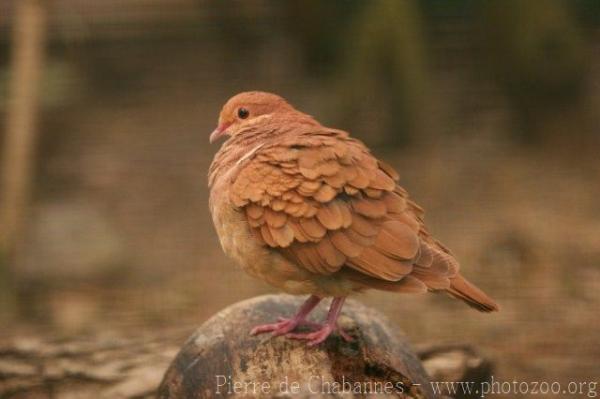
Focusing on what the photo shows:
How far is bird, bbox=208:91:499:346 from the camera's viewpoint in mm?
2834

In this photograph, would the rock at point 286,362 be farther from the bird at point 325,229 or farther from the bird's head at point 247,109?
the bird's head at point 247,109

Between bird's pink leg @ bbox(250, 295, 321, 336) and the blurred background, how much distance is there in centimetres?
193

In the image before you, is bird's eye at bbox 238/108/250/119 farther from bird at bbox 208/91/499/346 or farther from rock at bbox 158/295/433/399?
rock at bbox 158/295/433/399

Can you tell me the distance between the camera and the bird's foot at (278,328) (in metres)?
3.08

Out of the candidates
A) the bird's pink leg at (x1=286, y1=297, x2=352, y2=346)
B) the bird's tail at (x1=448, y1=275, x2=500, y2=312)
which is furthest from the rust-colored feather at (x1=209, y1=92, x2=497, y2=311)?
the bird's pink leg at (x1=286, y1=297, x2=352, y2=346)

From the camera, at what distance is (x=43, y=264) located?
18.8 ft

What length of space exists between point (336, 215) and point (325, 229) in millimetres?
47

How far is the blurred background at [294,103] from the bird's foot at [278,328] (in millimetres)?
1958

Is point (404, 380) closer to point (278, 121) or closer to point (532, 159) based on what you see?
point (278, 121)

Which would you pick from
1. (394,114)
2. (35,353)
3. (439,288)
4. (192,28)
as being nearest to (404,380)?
(439,288)

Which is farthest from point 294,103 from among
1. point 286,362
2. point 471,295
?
point 471,295

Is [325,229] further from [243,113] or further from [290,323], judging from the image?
[243,113]

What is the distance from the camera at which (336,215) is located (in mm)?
2871

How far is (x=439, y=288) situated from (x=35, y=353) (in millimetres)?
2009
